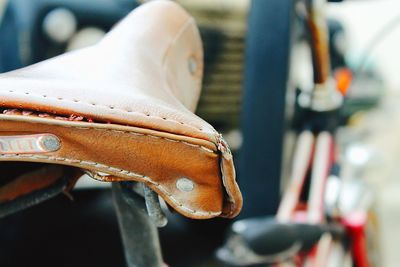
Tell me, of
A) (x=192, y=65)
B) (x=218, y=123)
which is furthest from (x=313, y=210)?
(x=218, y=123)

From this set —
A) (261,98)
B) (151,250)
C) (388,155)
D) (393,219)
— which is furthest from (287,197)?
(388,155)

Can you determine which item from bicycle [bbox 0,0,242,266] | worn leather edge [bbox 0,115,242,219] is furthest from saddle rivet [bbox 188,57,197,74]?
worn leather edge [bbox 0,115,242,219]

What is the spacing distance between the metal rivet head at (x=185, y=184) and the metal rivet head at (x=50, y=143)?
0.09 meters

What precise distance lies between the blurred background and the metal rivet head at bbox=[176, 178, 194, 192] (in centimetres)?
45

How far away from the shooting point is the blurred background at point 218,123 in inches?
31.2

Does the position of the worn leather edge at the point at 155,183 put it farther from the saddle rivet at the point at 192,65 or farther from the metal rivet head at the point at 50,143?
the saddle rivet at the point at 192,65

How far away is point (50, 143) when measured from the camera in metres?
0.33

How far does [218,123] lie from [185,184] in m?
1.16

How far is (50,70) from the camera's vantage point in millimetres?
403

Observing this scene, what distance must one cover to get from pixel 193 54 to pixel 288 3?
0.26 meters

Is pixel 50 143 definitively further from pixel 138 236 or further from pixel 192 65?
pixel 192 65

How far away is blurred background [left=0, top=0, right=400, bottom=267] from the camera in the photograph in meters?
0.79

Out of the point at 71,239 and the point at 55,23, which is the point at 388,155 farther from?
the point at 71,239

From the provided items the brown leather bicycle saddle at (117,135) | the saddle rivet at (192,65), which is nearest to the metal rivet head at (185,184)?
the brown leather bicycle saddle at (117,135)
